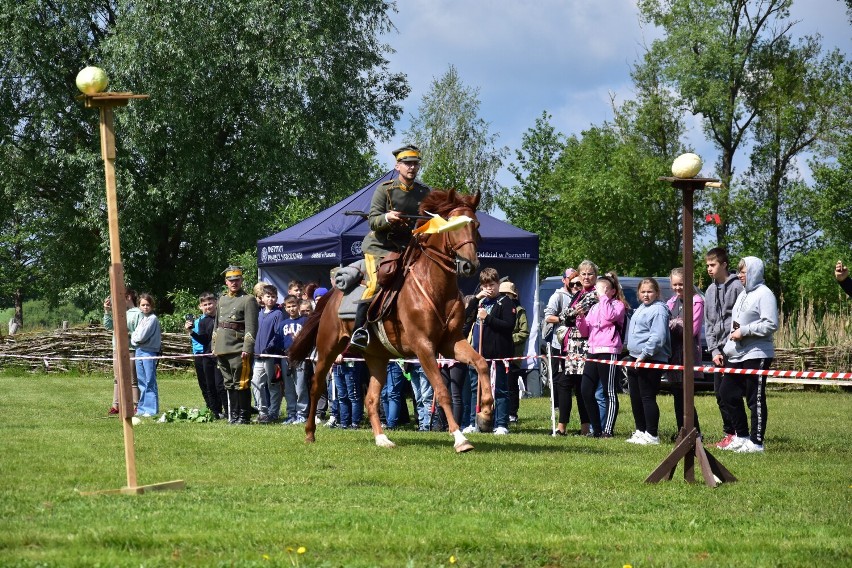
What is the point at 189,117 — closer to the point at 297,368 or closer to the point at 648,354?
the point at 297,368

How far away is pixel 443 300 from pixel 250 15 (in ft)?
87.0

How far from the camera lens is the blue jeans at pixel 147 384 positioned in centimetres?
1791

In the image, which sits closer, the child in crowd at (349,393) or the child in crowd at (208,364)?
the child in crowd at (349,393)

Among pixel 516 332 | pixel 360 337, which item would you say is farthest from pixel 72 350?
pixel 360 337

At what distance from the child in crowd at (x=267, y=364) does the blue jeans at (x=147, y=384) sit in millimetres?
2034

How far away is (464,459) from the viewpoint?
10500 mm

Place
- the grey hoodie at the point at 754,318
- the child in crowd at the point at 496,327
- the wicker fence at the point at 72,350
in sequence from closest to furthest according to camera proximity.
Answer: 1. the grey hoodie at the point at 754,318
2. the child in crowd at the point at 496,327
3. the wicker fence at the point at 72,350

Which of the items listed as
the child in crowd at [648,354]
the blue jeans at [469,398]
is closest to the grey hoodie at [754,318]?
the child in crowd at [648,354]

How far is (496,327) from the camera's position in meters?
15.2

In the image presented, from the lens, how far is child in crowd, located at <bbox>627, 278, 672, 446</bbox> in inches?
528

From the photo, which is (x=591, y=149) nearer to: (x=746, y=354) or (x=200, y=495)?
(x=746, y=354)

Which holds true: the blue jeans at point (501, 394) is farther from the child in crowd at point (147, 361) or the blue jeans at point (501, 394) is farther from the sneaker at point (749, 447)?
the child in crowd at point (147, 361)

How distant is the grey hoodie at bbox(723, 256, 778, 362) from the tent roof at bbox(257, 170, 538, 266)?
341 inches

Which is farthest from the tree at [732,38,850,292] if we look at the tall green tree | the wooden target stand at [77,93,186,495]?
the wooden target stand at [77,93,186,495]
